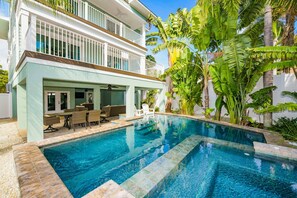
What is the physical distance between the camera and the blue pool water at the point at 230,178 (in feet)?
13.6

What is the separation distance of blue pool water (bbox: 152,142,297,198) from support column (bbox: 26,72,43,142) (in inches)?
256

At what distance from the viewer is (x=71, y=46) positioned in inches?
505

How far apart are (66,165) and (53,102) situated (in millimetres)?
14132

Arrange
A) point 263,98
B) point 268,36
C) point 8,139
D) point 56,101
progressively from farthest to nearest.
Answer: point 56,101
point 268,36
point 263,98
point 8,139

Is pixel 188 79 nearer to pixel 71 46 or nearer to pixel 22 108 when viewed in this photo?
pixel 71 46

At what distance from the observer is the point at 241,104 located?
10.3 metres

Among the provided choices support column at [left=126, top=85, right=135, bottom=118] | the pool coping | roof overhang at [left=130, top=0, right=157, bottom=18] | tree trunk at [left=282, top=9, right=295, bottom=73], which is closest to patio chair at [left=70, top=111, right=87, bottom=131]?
the pool coping

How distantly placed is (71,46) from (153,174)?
517 inches

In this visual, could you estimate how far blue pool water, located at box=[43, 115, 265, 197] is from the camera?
4.75 metres

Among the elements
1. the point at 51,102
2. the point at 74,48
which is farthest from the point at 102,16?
the point at 51,102

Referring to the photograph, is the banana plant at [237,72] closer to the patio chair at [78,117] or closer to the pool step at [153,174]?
the pool step at [153,174]

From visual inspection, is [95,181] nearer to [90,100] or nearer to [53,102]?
[53,102]

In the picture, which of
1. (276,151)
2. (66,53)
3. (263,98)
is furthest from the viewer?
(263,98)

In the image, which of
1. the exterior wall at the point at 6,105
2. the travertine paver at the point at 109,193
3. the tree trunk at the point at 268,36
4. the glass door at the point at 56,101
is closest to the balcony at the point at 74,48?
the glass door at the point at 56,101
